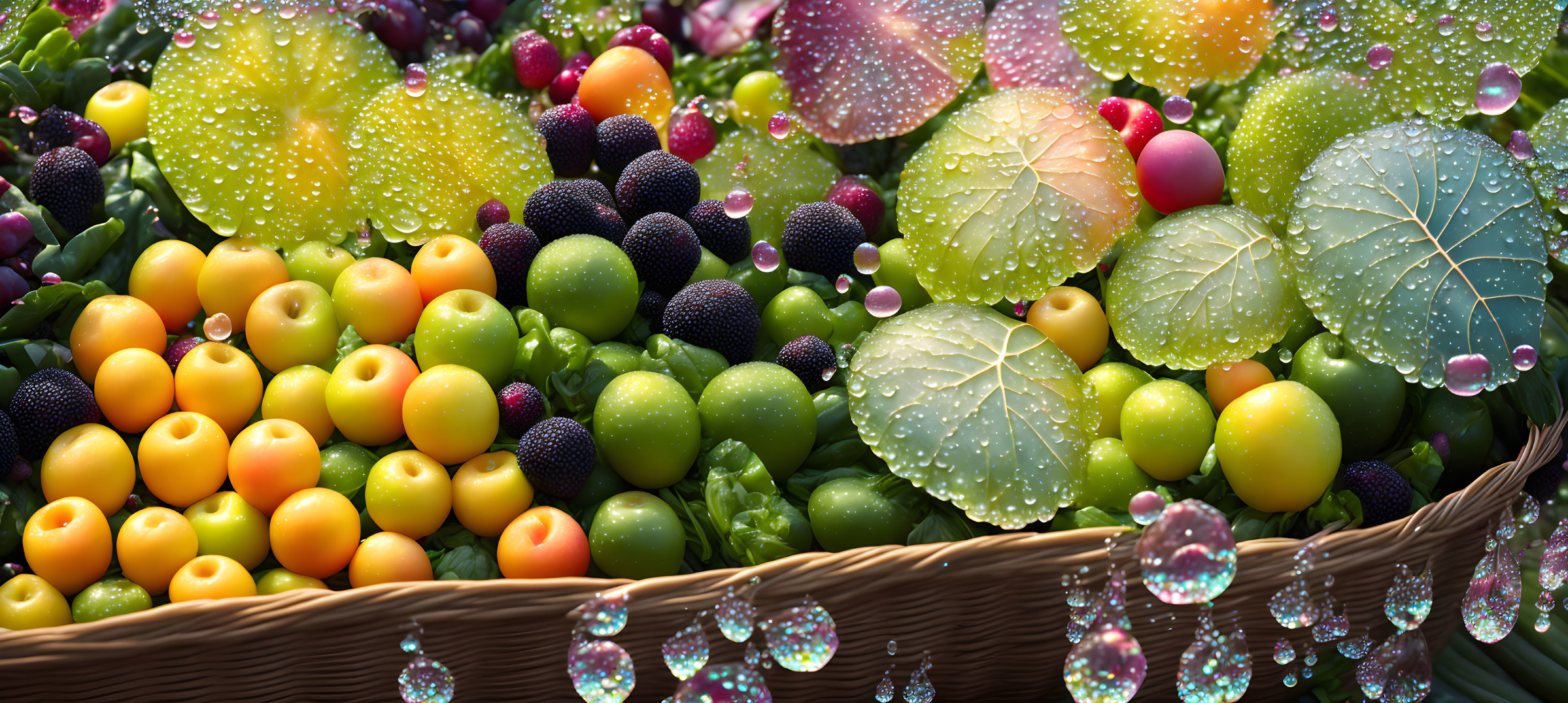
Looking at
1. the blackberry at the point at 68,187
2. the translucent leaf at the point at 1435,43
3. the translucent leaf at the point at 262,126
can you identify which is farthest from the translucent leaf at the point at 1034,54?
the blackberry at the point at 68,187

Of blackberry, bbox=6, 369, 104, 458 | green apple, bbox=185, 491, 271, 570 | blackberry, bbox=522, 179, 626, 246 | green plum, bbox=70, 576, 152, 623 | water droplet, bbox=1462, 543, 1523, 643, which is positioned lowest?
water droplet, bbox=1462, 543, 1523, 643

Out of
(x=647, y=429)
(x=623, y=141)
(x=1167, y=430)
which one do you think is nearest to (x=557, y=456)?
(x=647, y=429)

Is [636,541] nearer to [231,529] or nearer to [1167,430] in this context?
[231,529]

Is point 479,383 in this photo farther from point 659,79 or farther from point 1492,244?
point 1492,244

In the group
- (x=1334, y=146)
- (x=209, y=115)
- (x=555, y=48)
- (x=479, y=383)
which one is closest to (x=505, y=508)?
(x=479, y=383)

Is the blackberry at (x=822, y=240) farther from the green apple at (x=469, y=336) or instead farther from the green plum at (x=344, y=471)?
the green plum at (x=344, y=471)

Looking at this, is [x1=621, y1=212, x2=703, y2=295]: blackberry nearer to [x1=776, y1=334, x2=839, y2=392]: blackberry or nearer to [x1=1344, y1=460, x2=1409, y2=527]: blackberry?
[x1=776, y1=334, x2=839, y2=392]: blackberry

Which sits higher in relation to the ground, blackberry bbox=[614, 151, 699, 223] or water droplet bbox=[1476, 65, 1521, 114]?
water droplet bbox=[1476, 65, 1521, 114]

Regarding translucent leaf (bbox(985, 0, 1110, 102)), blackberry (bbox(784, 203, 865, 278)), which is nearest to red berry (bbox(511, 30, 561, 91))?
blackberry (bbox(784, 203, 865, 278))
